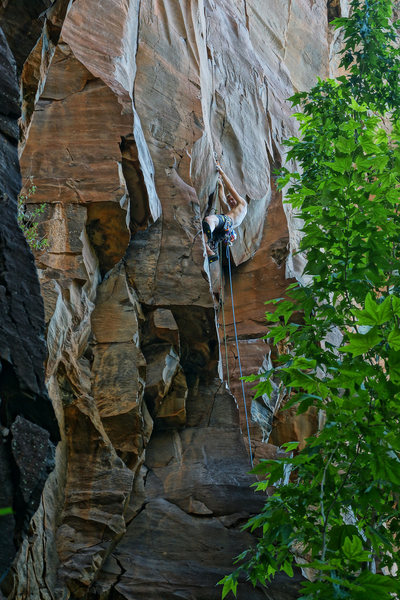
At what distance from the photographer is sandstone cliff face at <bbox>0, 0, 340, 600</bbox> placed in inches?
253

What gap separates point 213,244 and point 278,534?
263 inches

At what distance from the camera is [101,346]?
770 centimetres

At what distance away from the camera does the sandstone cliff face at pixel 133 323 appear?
6.43 meters

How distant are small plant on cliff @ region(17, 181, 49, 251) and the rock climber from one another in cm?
300

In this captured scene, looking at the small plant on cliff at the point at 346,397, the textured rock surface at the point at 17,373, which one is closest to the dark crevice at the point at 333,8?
the small plant on cliff at the point at 346,397

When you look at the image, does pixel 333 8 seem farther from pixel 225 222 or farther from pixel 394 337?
pixel 394 337

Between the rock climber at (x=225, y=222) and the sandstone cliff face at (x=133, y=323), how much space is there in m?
0.59

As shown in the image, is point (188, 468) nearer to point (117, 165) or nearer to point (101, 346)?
point (101, 346)

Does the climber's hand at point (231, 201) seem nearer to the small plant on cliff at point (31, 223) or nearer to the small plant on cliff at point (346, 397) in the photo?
the small plant on cliff at point (31, 223)

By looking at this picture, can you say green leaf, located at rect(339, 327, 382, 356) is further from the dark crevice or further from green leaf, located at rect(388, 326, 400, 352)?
the dark crevice

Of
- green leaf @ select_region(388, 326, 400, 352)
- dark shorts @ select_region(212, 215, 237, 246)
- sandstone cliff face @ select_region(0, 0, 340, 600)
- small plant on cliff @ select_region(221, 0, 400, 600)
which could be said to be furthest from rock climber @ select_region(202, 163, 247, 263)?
green leaf @ select_region(388, 326, 400, 352)

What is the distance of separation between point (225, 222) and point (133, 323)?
3.29 metres

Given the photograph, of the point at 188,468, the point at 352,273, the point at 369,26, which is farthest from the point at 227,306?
the point at 352,273

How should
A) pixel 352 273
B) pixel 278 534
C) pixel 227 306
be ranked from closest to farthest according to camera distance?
1. pixel 278 534
2. pixel 352 273
3. pixel 227 306
